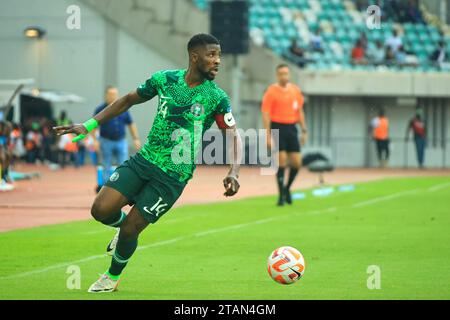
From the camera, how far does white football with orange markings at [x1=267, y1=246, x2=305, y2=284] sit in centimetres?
1045

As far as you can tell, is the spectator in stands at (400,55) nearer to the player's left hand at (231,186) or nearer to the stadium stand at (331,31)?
the stadium stand at (331,31)

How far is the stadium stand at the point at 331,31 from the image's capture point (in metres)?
45.3

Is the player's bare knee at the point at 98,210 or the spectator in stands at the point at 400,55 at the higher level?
the spectator in stands at the point at 400,55

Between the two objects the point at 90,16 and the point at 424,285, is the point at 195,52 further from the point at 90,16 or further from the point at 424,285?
the point at 90,16

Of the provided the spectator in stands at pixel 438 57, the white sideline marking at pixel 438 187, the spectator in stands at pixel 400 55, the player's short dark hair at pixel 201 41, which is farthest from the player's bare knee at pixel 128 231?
the spectator in stands at pixel 438 57

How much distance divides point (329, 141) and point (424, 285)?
36274 mm

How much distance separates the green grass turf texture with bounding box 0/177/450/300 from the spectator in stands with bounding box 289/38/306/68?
871 inches

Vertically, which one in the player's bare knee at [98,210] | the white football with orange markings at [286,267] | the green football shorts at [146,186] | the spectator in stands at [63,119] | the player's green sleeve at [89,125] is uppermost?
the player's green sleeve at [89,125]

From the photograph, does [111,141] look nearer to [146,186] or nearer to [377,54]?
[146,186]

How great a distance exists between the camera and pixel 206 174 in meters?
37.1

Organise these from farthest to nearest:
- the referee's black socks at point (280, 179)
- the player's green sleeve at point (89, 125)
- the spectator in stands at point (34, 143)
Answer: the spectator in stands at point (34, 143)
the referee's black socks at point (280, 179)
the player's green sleeve at point (89, 125)

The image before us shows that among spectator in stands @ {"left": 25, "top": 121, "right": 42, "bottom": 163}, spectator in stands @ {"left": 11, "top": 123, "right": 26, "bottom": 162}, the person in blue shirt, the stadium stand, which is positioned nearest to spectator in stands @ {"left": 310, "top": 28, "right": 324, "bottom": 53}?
the stadium stand

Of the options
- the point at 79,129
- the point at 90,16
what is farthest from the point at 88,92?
the point at 79,129

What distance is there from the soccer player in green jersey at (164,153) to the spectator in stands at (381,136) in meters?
34.4
